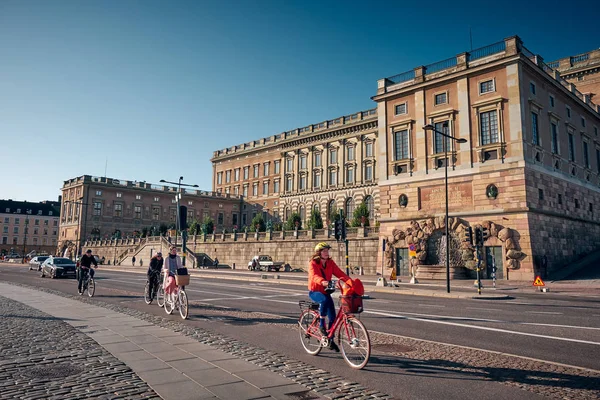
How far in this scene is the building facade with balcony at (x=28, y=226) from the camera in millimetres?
120375

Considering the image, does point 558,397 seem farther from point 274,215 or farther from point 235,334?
point 274,215

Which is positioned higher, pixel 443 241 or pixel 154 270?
pixel 443 241

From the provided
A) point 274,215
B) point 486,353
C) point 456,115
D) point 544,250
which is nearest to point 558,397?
point 486,353

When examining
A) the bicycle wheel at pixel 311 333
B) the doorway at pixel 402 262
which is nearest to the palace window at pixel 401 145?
the doorway at pixel 402 262

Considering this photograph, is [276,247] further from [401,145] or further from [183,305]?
[183,305]

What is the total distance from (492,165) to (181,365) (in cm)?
3130

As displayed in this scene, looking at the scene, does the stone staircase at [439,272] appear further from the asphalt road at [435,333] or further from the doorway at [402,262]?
the asphalt road at [435,333]

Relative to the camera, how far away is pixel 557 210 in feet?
112

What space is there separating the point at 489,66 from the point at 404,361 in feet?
107

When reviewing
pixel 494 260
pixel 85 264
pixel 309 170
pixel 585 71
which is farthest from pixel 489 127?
pixel 309 170

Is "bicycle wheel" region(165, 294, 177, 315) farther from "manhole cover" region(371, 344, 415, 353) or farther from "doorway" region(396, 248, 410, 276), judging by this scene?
"doorway" region(396, 248, 410, 276)

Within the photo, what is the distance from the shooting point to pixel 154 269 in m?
14.5

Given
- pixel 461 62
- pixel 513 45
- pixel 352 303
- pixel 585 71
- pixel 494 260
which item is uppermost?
pixel 585 71

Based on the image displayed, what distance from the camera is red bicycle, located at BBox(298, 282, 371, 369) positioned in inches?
249
